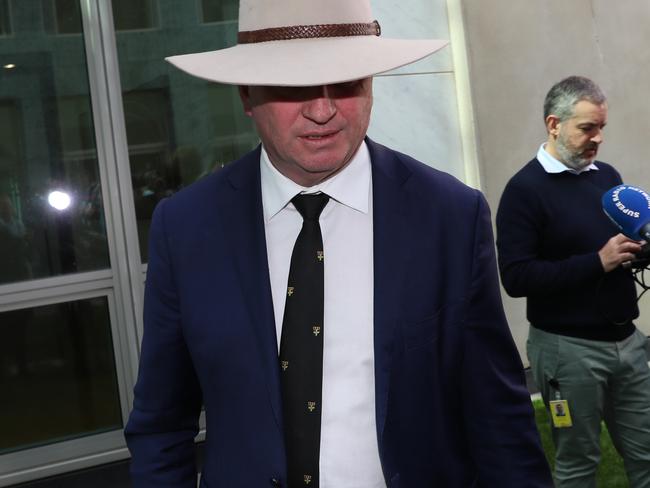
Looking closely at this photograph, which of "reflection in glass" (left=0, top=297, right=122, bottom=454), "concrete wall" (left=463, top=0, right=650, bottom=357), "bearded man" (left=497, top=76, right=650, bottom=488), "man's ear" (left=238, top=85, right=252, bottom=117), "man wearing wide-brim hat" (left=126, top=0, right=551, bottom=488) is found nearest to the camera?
"man wearing wide-brim hat" (left=126, top=0, right=551, bottom=488)

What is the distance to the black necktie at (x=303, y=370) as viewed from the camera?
1.79 m

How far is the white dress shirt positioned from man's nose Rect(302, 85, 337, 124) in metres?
0.21

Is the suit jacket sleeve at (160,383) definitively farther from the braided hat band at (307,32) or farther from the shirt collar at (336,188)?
the braided hat band at (307,32)

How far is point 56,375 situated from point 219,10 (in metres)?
2.61

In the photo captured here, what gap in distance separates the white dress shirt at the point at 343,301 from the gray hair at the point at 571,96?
2079 mm

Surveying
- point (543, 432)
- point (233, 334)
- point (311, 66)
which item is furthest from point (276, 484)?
point (543, 432)

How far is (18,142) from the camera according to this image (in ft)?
18.7

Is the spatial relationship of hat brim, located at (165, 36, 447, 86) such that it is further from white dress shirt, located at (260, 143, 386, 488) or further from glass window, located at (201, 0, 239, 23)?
glass window, located at (201, 0, 239, 23)

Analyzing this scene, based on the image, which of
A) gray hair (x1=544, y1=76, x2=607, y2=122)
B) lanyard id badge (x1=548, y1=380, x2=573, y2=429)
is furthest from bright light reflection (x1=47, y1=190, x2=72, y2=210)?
lanyard id badge (x1=548, y1=380, x2=573, y2=429)

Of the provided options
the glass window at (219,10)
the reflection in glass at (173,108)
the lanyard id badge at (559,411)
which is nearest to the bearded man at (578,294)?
the lanyard id badge at (559,411)

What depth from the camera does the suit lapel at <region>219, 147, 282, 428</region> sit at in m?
1.78

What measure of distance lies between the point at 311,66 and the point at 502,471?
35.0 inches

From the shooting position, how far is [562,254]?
3689 millimetres

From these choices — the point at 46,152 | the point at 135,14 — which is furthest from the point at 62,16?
the point at 46,152
